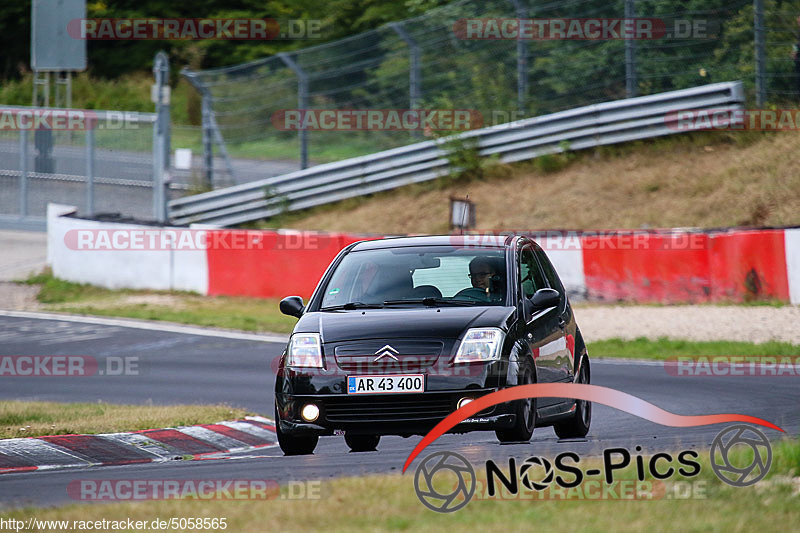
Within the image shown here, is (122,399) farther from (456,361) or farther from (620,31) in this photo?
(620,31)

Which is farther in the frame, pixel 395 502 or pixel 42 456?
pixel 42 456

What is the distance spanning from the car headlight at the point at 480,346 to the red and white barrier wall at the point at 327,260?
1032cm

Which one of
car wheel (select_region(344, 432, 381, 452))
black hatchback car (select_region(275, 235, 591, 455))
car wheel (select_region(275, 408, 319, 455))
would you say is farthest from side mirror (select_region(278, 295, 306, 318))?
car wheel (select_region(344, 432, 381, 452))

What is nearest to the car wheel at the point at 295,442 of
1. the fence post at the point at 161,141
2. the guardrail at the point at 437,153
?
the guardrail at the point at 437,153

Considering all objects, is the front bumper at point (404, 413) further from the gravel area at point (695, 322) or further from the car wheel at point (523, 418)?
the gravel area at point (695, 322)

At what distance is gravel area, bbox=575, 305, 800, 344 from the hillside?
422 cm

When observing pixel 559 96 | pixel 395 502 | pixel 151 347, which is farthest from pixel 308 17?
pixel 395 502

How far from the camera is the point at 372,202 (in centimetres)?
2872

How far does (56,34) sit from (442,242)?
28577mm

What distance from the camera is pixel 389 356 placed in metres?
8.16

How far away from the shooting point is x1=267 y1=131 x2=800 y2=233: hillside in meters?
23.1

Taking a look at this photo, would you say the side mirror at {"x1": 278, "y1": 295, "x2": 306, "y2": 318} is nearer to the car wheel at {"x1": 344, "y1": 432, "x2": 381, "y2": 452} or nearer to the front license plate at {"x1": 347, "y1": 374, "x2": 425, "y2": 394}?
the car wheel at {"x1": 344, "y1": 432, "x2": 381, "y2": 452}

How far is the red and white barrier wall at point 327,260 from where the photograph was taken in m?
18.1

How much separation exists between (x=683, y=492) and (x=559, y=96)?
20.2 meters
